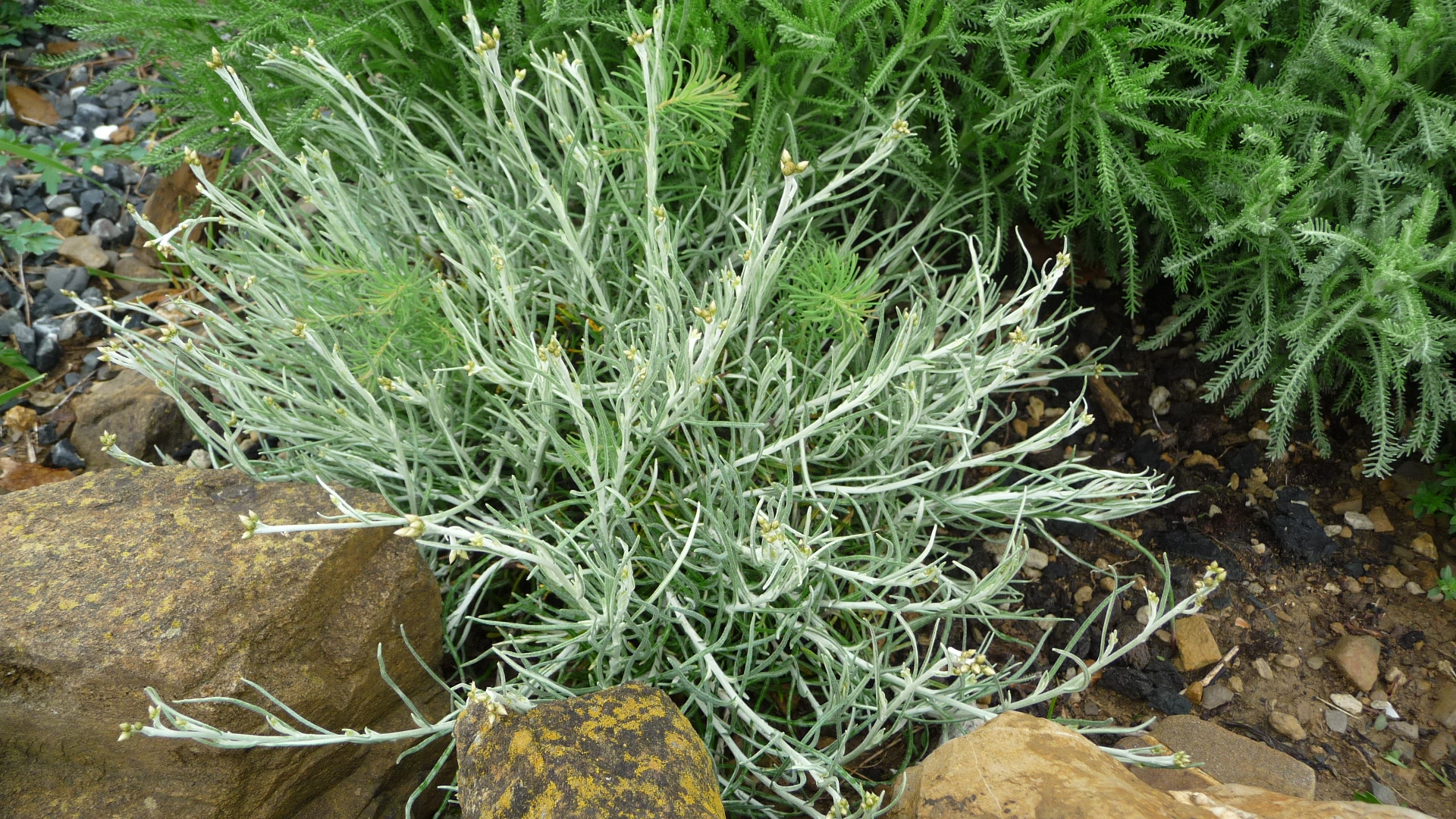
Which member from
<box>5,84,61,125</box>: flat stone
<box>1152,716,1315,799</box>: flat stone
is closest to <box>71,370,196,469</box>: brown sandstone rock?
<box>5,84,61,125</box>: flat stone

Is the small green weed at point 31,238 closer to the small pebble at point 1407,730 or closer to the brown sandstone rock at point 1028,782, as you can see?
the brown sandstone rock at point 1028,782

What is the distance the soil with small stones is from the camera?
2.26 metres

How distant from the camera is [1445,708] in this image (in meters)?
2.27

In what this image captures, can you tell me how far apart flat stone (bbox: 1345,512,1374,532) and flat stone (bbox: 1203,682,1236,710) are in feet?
2.08

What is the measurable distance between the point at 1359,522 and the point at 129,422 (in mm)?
3424

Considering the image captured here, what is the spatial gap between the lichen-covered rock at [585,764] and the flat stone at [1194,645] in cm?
135

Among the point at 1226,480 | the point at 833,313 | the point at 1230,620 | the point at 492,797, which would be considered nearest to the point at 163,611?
the point at 492,797

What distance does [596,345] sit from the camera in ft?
8.03

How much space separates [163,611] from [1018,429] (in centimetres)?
214

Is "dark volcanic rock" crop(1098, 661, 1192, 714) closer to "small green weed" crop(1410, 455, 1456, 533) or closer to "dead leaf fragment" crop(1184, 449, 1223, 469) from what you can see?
"dead leaf fragment" crop(1184, 449, 1223, 469)

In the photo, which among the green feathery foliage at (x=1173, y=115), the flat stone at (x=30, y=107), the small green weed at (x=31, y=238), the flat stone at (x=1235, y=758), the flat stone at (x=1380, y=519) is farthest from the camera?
the flat stone at (x=30, y=107)

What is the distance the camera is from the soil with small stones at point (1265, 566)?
2260mm

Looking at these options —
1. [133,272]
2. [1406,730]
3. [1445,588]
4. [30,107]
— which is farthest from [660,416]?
[30,107]

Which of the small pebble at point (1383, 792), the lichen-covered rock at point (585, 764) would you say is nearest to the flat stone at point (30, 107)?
the lichen-covered rock at point (585, 764)
